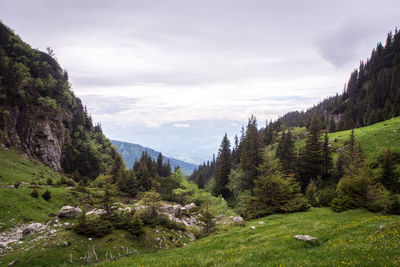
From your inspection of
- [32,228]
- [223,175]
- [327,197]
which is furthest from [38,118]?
[327,197]

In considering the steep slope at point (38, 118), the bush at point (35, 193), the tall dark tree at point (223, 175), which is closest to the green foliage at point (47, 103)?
the steep slope at point (38, 118)

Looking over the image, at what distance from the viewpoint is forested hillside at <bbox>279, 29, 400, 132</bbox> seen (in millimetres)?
86194

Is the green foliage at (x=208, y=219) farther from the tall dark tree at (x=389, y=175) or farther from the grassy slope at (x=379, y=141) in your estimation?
the grassy slope at (x=379, y=141)

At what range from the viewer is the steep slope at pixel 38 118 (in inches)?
2295

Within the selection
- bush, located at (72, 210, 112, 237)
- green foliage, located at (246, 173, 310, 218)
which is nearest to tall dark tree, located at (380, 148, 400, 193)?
green foliage, located at (246, 173, 310, 218)

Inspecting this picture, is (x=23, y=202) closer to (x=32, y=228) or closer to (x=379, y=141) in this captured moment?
(x=32, y=228)

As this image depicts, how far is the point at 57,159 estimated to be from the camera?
67938 millimetres

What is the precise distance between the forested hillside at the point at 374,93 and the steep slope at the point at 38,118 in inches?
4379

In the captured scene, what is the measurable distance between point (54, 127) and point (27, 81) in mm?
19995

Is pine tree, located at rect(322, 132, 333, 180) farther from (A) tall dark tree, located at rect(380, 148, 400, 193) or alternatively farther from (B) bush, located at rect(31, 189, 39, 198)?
(B) bush, located at rect(31, 189, 39, 198)

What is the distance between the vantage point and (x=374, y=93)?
343ft

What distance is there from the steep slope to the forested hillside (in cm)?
11124

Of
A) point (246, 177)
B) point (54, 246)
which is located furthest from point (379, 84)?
point (54, 246)

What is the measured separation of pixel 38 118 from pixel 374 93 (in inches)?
6391
